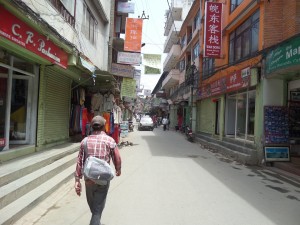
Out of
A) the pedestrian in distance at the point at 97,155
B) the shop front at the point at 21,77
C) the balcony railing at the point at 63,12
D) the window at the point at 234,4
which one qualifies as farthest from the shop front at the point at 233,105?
the pedestrian in distance at the point at 97,155

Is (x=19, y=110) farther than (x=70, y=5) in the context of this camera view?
No

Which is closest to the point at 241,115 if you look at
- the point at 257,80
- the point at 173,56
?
the point at 257,80

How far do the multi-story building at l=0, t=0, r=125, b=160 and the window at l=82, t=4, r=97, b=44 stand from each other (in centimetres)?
23

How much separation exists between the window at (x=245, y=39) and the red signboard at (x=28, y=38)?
8727 millimetres

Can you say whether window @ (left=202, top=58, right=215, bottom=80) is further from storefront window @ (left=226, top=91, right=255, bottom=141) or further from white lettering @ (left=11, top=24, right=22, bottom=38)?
white lettering @ (left=11, top=24, right=22, bottom=38)

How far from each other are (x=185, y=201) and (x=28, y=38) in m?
4.68

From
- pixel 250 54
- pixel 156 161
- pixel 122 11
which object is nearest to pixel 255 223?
pixel 156 161

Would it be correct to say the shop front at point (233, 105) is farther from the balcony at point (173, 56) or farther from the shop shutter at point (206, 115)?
the balcony at point (173, 56)

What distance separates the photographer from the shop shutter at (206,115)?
2061 centimetres

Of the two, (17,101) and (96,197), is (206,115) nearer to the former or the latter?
(17,101)

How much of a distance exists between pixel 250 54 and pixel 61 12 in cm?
805

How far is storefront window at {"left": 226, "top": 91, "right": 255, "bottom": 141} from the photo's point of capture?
1412 cm

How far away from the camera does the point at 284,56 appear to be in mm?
10000

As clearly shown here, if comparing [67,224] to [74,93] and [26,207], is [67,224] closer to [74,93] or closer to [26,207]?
[26,207]
